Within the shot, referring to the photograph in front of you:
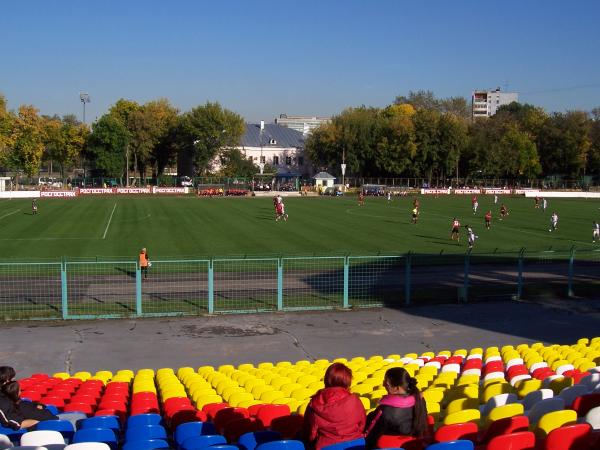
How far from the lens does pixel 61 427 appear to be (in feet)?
22.9

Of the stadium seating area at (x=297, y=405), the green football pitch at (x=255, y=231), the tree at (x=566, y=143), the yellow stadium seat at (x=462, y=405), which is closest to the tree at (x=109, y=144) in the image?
the green football pitch at (x=255, y=231)

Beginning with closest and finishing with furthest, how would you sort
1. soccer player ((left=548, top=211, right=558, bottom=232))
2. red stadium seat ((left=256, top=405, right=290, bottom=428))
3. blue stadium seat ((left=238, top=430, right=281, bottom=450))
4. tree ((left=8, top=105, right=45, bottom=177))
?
blue stadium seat ((left=238, top=430, right=281, bottom=450)) < red stadium seat ((left=256, top=405, right=290, bottom=428)) < soccer player ((left=548, top=211, right=558, bottom=232)) < tree ((left=8, top=105, right=45, bottom=177))

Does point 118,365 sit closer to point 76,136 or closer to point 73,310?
point 73,310

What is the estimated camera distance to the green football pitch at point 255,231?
35156mm

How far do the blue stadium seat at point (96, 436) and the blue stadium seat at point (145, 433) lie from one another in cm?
15

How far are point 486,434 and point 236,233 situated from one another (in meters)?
36.7

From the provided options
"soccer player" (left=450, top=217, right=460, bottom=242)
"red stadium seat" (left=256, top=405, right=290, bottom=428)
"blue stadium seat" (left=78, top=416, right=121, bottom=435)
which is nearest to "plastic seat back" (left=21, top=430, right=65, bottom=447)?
"blue stadium seat" (left=78, top=416, right=121, bottom=435)

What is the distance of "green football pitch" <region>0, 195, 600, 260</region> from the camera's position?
1384 inches

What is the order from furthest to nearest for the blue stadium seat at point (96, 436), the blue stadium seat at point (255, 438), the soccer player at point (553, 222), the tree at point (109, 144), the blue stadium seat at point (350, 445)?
1. the tree at point (109, 144)
2. the soccer player at point (553, 222)
3. the blue stadium seat at point (96, 436)
4. the blue stadium seat at point (255, 438)
5. the blue stadium seat at point (350, 445)

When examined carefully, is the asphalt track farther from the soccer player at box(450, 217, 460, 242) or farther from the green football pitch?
the soccer player at box(450, 217, 460, 242)

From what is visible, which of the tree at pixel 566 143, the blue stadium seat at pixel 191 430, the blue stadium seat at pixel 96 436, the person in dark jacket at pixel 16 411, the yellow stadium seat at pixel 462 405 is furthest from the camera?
the tree at pixel 566 143

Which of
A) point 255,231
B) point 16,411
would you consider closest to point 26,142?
point 255,231

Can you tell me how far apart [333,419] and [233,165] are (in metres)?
107

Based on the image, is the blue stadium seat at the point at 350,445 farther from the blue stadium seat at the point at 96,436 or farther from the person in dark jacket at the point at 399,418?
the blue stadium seat at the point at 96,436
